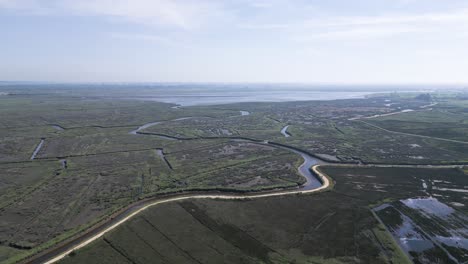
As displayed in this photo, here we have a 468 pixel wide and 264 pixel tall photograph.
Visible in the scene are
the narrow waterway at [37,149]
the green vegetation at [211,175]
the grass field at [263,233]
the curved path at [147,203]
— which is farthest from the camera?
the narrow waterway at [37,149]

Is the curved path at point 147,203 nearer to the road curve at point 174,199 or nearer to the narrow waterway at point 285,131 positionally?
the road curve at point 174,199

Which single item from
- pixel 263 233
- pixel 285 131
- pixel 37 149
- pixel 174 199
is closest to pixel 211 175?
pixel 174 199

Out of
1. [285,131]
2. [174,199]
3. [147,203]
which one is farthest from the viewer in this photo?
[285,131]

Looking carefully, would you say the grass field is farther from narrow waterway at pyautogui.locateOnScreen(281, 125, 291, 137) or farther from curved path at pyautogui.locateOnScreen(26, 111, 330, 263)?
narrow waterway at pyautogui.locateOnScreen(281, 125, 291, 137)

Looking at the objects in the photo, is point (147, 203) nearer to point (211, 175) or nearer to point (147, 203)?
point (147, 203)

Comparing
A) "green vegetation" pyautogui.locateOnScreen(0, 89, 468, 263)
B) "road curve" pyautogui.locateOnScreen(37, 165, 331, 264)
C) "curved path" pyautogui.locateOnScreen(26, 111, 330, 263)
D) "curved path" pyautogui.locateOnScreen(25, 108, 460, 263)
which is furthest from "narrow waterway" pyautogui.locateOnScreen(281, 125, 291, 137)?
"road curve" pyautogui.locateOnScreen(37, 165, 331, 264)

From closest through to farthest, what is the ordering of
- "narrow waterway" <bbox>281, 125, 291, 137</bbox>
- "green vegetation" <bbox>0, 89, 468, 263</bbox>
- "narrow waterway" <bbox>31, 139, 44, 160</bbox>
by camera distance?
"green vegetation" <bbox>0, 89, 468, 263</bbox> < "narrow waterway" <bbox>31, 139, 44, 160</bbox> < "narrow waterway" <bbox>281, 125, 291, 137</bbox>

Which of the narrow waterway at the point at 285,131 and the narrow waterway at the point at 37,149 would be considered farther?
the narrow waterway at the point at 285,131

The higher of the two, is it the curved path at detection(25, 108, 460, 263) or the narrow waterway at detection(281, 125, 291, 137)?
the narrow waterway at detection(281, 125, 291, 137)

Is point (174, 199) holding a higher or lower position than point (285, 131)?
lower

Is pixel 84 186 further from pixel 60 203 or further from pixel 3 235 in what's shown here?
pixel 3 235

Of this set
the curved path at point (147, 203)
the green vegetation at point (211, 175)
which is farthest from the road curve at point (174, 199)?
the green vegetation at point (211, 175)
